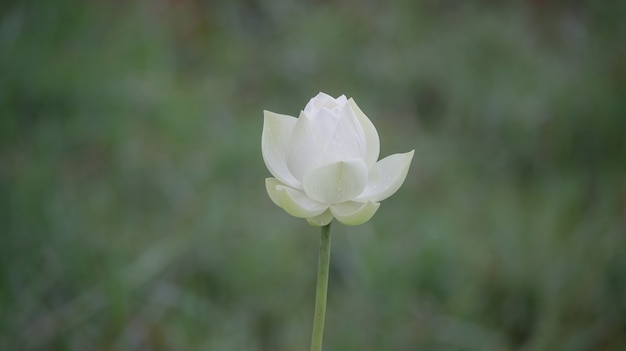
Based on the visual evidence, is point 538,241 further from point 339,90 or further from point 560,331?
point 339,90

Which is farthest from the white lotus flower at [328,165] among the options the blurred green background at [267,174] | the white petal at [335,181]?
the blurred green background at [267,174]

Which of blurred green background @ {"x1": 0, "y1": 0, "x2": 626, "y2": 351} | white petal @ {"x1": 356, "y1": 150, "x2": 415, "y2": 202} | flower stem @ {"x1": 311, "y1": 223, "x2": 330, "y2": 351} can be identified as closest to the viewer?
flower stem @ {"x1": 311, "y1": 223, "x2": 330, "y2": 351}

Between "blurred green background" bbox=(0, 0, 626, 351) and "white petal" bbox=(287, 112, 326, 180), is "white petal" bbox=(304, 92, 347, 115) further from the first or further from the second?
"blurred green background" bbox=(0, 0, 626, 351)

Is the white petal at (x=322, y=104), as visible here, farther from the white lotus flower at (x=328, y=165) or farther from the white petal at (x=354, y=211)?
the white petal at (x=354, y=211)

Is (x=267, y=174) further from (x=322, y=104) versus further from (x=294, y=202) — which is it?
(x=294, y=202)

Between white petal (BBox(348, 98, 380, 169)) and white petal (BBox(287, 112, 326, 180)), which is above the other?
white petal (BBox(348, 98, 380, 169))

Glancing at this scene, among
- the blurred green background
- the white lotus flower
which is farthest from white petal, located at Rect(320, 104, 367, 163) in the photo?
the blurred green background

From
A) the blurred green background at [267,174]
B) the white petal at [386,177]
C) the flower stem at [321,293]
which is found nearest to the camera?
the flower stem at [321,293]
